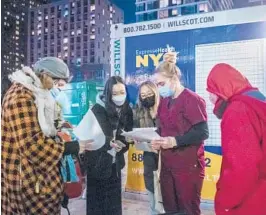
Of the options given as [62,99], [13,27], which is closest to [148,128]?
[62,99]

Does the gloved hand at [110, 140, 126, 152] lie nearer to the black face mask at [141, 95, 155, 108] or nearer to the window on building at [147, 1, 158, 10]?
the black face mask at [141, 95, 155, 108]

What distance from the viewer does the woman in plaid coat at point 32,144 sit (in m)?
2.23

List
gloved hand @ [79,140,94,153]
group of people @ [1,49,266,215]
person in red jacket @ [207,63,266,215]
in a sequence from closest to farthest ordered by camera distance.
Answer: person in red jacket @ [207,63,266,215]
group of people @ [1,49,266,215]
gloved hand @ [79,140,94,153]

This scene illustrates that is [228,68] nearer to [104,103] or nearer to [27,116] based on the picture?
[104,103]

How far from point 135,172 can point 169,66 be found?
707 mm

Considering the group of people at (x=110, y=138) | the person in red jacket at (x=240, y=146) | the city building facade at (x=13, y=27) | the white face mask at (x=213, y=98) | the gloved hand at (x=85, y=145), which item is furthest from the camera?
the city building facade at (x=13, y=27)

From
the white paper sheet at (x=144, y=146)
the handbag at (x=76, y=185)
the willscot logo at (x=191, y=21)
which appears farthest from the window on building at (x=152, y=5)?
the handbag at (x=76, y=185)

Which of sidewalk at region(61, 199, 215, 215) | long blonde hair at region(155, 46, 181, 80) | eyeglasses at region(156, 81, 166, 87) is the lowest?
sidewalk at region(61, 199, 215, 215)

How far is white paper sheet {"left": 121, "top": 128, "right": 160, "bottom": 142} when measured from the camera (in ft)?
7.52

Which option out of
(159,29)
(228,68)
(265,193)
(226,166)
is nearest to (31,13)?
(159,29)

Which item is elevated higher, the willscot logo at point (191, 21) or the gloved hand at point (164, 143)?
the willscot logo at point (191, 21)

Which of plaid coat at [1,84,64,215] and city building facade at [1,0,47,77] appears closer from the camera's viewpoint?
plaid coat at [1,84,64,215]

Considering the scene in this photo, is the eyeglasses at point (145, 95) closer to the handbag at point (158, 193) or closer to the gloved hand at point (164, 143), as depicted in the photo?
the gloved hand at point (164, 143)

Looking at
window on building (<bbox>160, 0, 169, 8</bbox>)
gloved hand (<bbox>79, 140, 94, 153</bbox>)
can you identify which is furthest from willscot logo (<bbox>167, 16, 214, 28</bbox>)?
gloved hand (<bbox>79, 140, 94, 153</bbox>)
